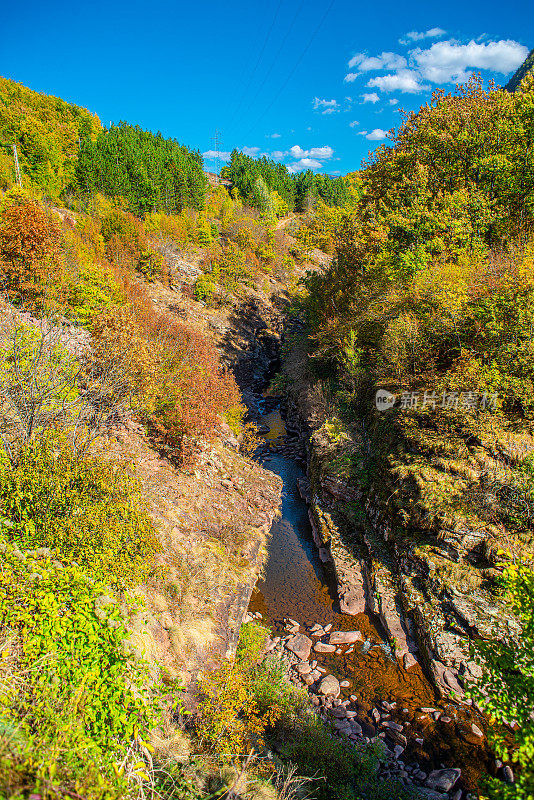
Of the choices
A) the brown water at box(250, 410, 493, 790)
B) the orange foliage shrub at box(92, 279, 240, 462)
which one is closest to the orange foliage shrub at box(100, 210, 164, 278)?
the orange foliage shrub at box(92, 279, 240, 462)

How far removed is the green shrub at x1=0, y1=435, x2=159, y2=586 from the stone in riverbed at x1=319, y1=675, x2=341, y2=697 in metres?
6.62

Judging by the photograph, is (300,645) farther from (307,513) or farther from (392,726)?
(307,513)

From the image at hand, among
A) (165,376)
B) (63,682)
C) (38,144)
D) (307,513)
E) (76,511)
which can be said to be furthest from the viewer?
(38,144)

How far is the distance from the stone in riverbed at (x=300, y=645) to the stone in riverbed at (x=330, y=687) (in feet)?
3.23

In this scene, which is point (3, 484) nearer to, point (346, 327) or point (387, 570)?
point (387, 570)

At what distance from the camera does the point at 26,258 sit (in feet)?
59.0

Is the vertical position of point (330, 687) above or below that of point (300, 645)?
below

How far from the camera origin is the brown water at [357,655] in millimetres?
9617

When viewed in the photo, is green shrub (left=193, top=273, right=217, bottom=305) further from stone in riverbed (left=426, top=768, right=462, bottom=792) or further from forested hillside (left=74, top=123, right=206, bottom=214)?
stone in riverbed (left=426, top=768, right=462, bottom=792)

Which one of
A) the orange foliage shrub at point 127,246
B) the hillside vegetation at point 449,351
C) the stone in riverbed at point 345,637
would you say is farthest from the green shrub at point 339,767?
the orange foliage shrub at point 127,246

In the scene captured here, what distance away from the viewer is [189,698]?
9.73m

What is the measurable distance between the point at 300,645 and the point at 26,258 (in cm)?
2005

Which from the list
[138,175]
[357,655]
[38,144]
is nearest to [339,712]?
[357,655]

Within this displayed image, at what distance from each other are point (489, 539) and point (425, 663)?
433cm
